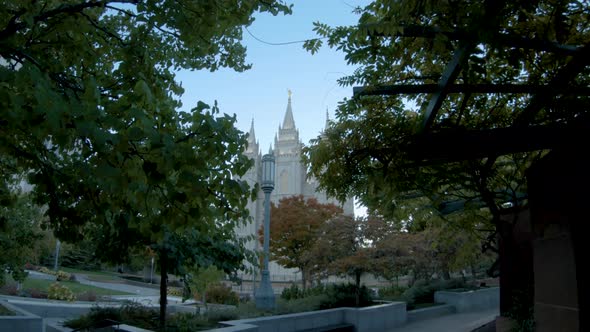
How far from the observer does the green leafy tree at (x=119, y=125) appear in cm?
309

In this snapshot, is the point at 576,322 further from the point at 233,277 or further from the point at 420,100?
the point at 233,277

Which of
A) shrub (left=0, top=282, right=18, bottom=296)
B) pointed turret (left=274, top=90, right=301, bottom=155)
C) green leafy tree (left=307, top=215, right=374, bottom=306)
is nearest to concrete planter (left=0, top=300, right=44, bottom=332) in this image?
green leafy tree (left=307, top=215, right=374, bottom=306)

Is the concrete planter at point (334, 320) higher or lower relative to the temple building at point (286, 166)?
lower

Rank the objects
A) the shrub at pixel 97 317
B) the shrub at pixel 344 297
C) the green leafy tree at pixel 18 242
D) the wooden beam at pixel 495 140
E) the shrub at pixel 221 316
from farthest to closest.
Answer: the shrub at pixel 344 297 < the green leafy tree at pixel 18 242 < the shrub at pixel 221 316 < the shrub at pixel 97 317 < the wooden beam at pixel 495 140

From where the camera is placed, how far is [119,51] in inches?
240

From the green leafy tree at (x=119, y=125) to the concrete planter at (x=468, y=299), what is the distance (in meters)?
15.9

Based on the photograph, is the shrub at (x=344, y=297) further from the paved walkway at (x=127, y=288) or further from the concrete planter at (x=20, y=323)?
the paved walkway at (x=127, y=288)

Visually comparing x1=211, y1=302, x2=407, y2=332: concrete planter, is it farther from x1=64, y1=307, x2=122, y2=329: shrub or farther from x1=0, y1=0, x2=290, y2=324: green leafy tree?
x1=0, y1=0, x2=290, y2=324: green leafy tree

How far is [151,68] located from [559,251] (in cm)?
544

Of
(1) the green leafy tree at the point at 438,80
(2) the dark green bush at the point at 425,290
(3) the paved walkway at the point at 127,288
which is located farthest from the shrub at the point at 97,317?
(3) the paved walkway at the point at 127,288

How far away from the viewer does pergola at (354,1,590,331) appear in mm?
4907

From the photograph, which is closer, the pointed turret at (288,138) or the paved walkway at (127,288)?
the paved walkway at (127,288)

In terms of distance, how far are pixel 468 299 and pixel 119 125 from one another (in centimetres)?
1928

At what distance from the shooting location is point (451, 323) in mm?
15680
